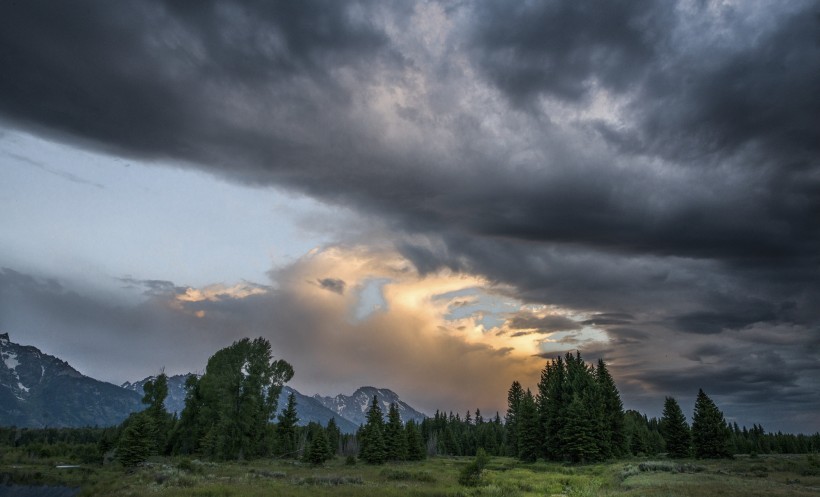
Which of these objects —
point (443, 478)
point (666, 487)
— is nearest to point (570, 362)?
point (443, 478)

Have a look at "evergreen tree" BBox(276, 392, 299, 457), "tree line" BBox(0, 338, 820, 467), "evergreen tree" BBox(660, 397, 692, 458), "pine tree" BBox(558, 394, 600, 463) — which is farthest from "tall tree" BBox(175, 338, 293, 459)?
"evergreen tree" BBox(660, 397, 692, 458)

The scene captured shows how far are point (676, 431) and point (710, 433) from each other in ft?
24.2

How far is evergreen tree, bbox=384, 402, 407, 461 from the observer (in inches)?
3126

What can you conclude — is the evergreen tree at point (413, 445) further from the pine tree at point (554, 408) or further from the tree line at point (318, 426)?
the pine tree at point (554, 408)

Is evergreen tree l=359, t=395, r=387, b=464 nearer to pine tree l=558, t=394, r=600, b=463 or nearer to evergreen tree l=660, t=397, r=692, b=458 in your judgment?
pine tree l=558, t=394, r=600, b=463

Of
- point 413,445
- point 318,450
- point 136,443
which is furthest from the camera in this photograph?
point 413,445

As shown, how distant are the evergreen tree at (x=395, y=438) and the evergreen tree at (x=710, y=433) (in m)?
46.6

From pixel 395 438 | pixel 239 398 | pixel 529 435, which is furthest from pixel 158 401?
pixel 529 435

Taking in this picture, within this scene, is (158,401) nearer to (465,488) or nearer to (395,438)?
(395,438)

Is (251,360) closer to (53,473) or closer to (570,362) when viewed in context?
(53,473)

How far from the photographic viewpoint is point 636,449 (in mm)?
100125

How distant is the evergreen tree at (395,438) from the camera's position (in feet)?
261

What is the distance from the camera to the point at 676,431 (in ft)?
257

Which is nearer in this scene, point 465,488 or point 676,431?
point 465,488
